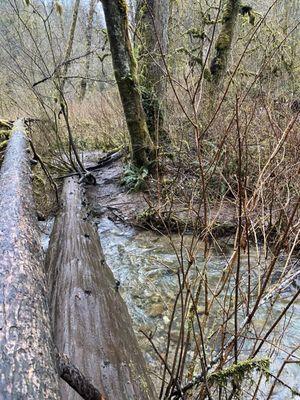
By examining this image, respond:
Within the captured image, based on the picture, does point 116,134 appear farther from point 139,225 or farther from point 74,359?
point 74,359

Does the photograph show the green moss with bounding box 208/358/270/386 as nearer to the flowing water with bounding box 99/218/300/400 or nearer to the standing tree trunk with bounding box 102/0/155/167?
A: the flowing water with bounding box 99/218/300/400

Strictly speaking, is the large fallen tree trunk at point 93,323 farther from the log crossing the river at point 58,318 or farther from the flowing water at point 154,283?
the flowing water at point 154,283

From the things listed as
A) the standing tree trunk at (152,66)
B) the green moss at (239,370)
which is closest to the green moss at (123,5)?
the standing tree trunk at (152,66)

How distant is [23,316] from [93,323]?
98cm

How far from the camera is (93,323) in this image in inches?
78.4

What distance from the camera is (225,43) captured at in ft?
25.1

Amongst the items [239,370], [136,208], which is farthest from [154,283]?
[239,370]

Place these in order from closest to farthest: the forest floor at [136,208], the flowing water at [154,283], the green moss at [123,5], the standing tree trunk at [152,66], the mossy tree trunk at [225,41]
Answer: the flowing water at [154,283] → the forest floor at [136,208] → the green moss at [123,5] → the standing tree trunk at [152,66] → the mossy tree trunk at [225,41]

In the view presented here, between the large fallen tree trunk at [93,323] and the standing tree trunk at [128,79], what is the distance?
9.43 ft

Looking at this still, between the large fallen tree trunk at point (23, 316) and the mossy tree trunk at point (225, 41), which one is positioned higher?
the mossy tree trunk at point (225, 41)

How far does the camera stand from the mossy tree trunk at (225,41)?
755 centimetres

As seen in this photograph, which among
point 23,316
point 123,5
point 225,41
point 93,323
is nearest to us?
point 23,316

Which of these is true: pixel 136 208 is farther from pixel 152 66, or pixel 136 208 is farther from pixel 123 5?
pixel 123 5

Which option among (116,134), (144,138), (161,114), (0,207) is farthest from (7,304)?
(116,134)
